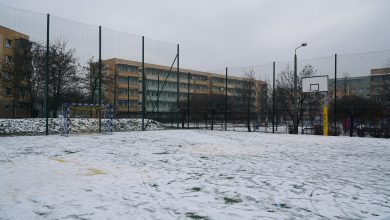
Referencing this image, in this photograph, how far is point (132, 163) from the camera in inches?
267

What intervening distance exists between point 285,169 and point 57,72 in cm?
2042

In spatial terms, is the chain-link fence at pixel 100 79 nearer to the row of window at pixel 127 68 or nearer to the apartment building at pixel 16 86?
the apartment building at pixel 16 86

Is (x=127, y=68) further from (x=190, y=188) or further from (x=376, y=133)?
(x=190, y=188)

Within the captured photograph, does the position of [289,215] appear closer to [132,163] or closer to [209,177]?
[209,177]

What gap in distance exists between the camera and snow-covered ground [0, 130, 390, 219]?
3.46m

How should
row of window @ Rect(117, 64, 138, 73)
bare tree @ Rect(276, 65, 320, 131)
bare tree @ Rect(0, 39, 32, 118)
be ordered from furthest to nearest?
row of window @ Rect(117, 64, 138, 73)
bare tree @ Rect(276, 65, 320, 131)
bare tree @ Rect(0, 39, 32, 118)

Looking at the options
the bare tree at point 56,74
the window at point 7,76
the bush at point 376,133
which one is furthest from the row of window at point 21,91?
the bush at point 376,133

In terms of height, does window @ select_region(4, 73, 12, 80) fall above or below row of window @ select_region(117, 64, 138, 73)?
below

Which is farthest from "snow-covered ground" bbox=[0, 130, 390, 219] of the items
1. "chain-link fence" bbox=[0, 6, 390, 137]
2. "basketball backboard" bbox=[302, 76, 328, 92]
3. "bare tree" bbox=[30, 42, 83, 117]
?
"bare tree" bbox=[30, 42, 83, 117]

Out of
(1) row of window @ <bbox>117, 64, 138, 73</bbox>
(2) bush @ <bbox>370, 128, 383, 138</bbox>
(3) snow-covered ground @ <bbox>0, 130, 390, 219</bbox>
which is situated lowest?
(3) snow-covered ground @ <bbox>0, 130, 390, 219</bbox>

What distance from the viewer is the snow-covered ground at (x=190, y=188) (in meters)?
3.46

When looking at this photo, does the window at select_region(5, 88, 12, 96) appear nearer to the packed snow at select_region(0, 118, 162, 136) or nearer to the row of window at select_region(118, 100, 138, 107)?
the packed snow at select_region(0, 118, 162, 136)

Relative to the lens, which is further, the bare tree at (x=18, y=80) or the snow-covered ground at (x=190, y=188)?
the bare tree at (x=18, y=80)

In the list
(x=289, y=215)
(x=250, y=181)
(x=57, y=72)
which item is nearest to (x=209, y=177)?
(x=250, y=181)
